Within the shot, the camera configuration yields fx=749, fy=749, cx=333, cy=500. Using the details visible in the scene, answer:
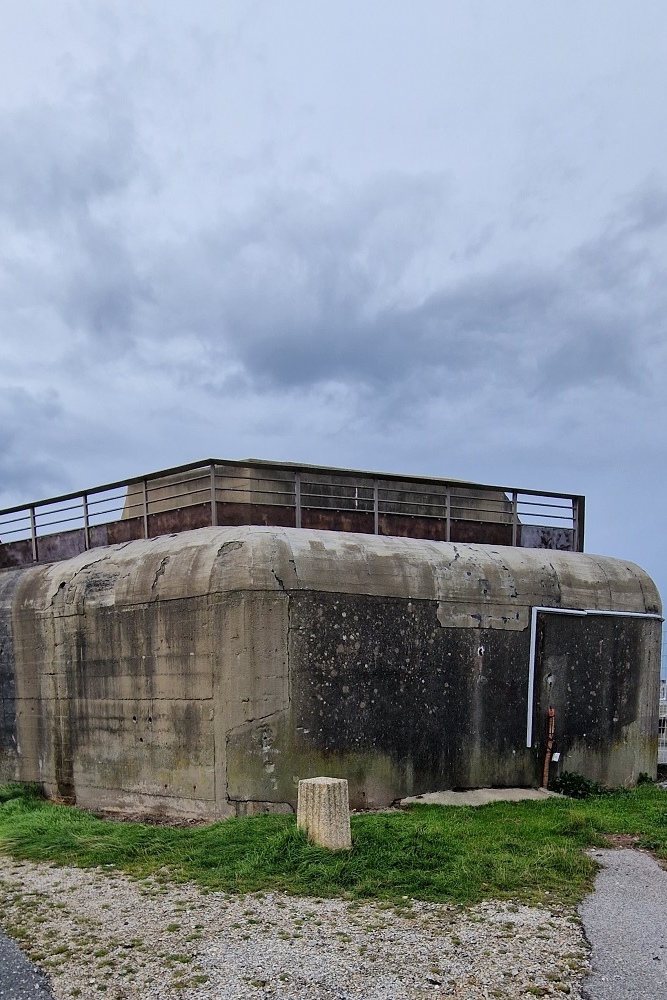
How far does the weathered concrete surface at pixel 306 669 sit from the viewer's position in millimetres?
9703

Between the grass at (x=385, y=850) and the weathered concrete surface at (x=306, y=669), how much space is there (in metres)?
0.83

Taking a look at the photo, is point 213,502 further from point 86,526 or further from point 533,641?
point 533,641

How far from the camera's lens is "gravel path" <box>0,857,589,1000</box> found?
504 centimetres

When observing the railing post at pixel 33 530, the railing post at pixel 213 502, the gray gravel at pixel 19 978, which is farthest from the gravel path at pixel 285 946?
the railing post at pixel 33 530

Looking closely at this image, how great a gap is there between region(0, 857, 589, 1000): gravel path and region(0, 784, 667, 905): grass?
12.3 inches

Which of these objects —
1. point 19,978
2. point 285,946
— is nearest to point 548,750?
point 285,946

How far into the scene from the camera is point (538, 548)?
1323cm

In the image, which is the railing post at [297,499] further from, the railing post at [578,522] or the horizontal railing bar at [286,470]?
the railing post at [578,522]

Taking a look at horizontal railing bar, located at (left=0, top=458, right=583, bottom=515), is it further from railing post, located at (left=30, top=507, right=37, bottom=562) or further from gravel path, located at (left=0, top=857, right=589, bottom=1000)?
gravel path, located at (left=0, top=857, right=589, bottom=1000)

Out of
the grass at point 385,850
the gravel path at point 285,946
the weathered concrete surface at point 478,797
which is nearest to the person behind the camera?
the gravel path at point 285,946

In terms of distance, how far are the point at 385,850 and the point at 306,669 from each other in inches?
110

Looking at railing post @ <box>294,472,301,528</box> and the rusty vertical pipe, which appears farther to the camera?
the rusty vertical pipe

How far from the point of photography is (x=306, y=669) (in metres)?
9.85

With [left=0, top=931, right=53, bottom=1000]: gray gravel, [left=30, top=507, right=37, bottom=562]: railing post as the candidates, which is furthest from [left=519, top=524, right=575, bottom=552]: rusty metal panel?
[left=0, top=931, right=53, bottom=1000]: gray gravel
